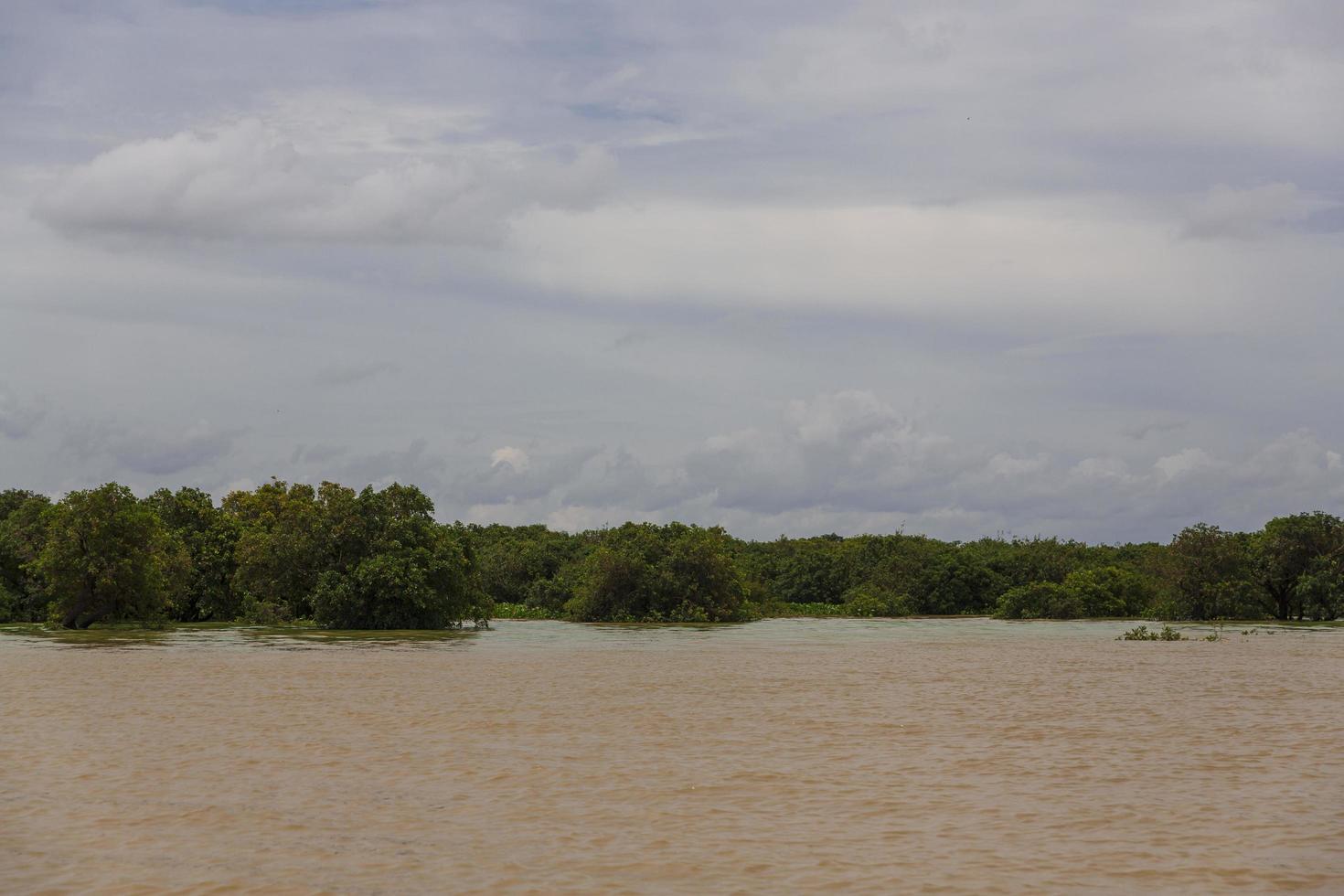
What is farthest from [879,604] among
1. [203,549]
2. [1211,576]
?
[203,549]

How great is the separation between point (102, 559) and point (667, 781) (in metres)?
43.9

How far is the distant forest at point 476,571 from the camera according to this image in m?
55.6

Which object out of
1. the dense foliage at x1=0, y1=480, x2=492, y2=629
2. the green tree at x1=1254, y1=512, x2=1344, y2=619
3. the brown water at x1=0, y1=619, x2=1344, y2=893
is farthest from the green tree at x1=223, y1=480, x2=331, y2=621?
the green tree at x1=1254, y1=512, x2=1344, y2=619

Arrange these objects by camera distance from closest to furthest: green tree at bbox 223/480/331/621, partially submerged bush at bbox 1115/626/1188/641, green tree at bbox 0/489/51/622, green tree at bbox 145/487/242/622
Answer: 1. partially submerged bush at bbox 1115/626/1188/641
2. green tree at bbox 223/480/331/621
3. green tree at bbox 0/489/51/622
4. green tree at bbox 145/487/242/622

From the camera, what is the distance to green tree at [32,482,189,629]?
53.3 meters

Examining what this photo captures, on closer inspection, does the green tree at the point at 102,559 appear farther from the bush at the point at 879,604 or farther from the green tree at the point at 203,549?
the bush at the point at 879,604

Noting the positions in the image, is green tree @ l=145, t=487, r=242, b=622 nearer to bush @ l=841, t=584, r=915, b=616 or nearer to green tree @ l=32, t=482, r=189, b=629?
green tree @ l=32, t=482, r=189, b=629

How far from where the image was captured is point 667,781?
16922 millimetres

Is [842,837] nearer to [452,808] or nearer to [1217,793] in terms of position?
[452,808]

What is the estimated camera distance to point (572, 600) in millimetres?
72312

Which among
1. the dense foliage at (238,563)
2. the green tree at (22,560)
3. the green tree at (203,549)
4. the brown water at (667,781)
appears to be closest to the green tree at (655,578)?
the dense foliage at (238,563)

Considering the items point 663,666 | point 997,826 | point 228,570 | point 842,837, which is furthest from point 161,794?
point 228,570

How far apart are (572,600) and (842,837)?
59.5m

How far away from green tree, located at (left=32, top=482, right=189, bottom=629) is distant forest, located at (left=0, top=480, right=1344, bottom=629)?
0.08 m
